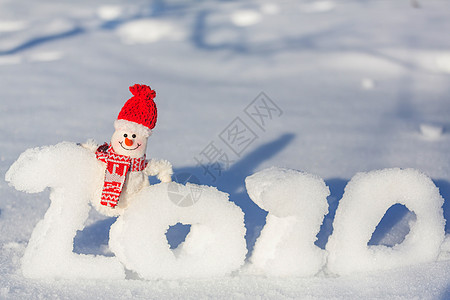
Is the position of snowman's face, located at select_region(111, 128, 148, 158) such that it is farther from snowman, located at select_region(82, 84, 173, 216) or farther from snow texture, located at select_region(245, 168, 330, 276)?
snow texture, located at select_region(245, 168, 330, 276)

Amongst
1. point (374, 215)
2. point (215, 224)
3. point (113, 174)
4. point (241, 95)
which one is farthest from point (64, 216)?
point (241, 95)

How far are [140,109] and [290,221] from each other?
54cm

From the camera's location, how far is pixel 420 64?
13.8 ft

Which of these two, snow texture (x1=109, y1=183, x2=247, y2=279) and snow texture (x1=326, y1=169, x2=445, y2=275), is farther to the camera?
snow texture (x1=326, y1=169, x2=445, y2=275)

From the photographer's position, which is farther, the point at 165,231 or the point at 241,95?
the point at 241,95

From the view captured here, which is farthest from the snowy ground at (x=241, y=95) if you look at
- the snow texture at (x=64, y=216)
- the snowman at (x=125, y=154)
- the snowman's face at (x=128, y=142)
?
the snowman's face at (x=128, y=142)

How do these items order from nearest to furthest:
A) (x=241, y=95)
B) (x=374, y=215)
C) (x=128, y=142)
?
(x=128, y=142) < (x=374, y=215) < (x=241, y=95)

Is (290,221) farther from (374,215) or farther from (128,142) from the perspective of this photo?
(128,142)

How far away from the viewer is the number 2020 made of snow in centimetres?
146

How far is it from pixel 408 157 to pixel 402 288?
4.11ft

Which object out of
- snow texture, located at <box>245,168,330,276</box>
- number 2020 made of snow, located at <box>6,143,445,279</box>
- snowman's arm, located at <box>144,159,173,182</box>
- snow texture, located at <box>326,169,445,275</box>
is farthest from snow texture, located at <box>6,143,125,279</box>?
snow texture, located at <box>326,169,445,275</box>

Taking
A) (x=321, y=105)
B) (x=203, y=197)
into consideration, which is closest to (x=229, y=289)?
(x=203, y=197)

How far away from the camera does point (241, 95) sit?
358cm

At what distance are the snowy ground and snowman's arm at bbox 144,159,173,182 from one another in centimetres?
31
